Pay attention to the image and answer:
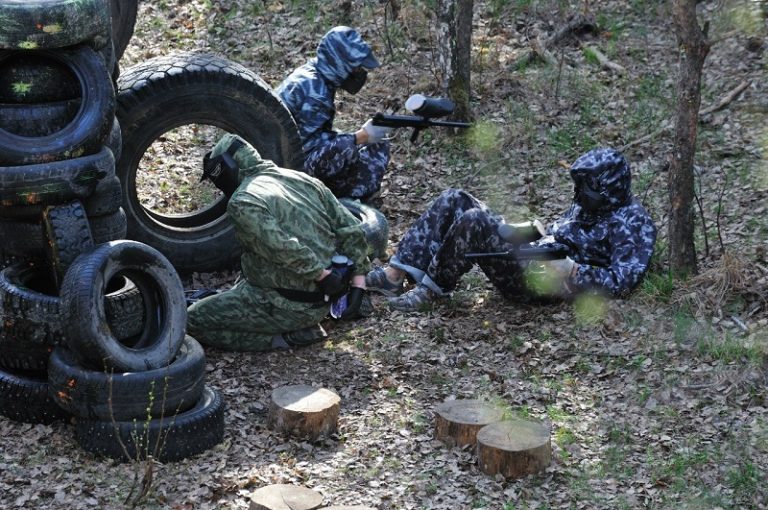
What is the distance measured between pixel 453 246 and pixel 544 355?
1.18 m

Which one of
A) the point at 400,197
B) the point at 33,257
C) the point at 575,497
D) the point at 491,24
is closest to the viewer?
the point at 575,497

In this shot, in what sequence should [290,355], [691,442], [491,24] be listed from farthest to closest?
1. [491,24]
2. [290,355]
3. [691,442]

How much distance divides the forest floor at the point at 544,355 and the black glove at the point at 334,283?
445mm

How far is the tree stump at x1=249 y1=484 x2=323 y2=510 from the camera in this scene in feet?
17.0

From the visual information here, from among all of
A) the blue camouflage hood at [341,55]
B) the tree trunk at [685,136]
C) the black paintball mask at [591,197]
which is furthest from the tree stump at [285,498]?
the blue camouflage hood at [341,55]

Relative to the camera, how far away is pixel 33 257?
639 cm

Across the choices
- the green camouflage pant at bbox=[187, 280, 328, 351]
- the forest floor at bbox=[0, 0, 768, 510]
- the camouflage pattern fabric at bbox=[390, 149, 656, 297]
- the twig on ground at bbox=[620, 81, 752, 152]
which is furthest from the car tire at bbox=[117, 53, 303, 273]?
the twig on ground at bbox=[620, 81, 752, 152]

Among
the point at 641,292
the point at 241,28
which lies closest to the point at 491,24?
the point at 241,28

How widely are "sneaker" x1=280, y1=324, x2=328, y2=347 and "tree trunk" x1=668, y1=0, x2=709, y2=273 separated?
273 cm

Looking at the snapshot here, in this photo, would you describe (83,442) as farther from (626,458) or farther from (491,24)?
(491,24)

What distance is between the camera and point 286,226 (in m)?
7.20

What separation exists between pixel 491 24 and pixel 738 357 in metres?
6.94

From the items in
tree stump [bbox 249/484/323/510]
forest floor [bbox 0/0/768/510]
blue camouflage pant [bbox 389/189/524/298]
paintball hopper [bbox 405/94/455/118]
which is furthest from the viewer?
paintball hopper [bbox 405/94/455/118]

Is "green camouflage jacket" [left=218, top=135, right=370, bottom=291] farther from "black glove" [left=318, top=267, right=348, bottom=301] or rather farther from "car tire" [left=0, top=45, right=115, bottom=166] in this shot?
"car tire" [left=0, top=45, right=115, bottom=166]
